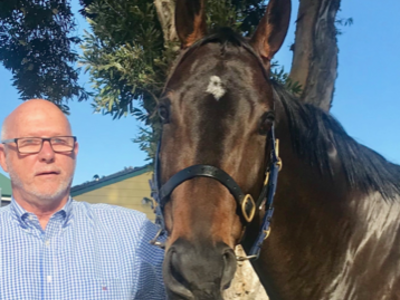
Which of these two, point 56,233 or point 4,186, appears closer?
point 56,233

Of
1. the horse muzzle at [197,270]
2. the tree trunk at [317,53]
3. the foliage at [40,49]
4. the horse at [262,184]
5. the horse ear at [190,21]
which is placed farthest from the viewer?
the foliage at [40,49]

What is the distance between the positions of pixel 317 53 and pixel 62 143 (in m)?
3.25

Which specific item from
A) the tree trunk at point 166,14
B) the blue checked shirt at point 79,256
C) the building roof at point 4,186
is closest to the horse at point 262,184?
the blue checked shirt at point 79,256

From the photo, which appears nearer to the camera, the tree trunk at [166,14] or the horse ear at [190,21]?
the horse ear at [190,21]

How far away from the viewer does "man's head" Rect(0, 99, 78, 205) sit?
223 centimetres

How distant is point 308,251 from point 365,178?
1.56ft

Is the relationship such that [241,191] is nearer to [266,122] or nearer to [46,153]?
[266,122]

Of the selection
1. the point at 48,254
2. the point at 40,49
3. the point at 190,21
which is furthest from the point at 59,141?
the point at 40,49

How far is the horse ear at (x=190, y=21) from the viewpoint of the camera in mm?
2197

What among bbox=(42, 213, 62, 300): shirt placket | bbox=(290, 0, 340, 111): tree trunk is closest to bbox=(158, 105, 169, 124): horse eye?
bbox=(42, 213, 62, 300): shirt placket

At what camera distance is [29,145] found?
2.27 meters

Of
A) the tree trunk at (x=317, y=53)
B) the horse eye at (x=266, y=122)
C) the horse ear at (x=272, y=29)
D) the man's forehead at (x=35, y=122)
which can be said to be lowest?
the horse eye at (x=266, y=122)

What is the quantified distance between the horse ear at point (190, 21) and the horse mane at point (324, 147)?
19cm

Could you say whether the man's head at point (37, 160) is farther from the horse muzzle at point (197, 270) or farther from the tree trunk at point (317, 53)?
the tree trunk at point (317, 53)
